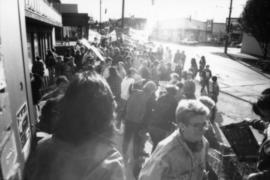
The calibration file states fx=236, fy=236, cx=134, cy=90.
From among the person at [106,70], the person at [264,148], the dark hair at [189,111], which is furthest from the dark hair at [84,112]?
the person at [106,70]

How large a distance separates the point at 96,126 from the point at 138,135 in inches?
141

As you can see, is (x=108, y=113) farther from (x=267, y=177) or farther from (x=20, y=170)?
(x=267, y=177)

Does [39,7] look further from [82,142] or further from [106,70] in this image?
[82,142]

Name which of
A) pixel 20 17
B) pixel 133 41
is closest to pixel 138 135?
pixel 20 17

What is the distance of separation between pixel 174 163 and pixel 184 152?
0.15m

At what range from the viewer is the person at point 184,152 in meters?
2.27

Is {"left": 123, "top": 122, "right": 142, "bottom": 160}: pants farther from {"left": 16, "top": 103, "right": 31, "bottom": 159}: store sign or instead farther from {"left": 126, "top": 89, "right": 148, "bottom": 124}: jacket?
{"left": 16, "top": 103, "right": 31, "bottom": 159}: store sign

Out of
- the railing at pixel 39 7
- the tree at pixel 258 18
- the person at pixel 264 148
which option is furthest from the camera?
the tree at pixel 258 18

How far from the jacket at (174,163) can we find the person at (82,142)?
73 centimetres

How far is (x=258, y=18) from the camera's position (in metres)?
27.9

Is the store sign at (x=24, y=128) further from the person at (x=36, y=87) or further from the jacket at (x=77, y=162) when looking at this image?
the person at (x=36, y=87)

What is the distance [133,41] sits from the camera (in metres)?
19.1

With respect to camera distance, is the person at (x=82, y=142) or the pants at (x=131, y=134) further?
the pants at (x=131, y=134)

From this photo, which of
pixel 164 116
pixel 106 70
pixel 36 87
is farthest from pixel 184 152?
pixel 106 70
